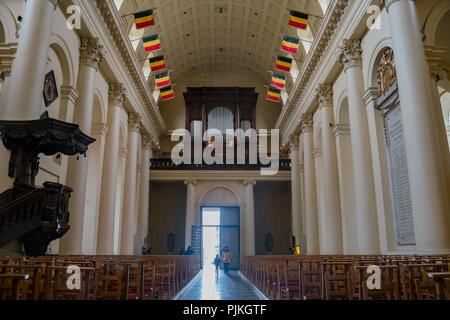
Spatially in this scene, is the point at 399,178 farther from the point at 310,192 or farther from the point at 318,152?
the point at 310,192

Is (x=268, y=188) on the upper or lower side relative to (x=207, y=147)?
lower

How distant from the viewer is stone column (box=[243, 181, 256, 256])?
21.0m

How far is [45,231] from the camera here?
6891 millimetres

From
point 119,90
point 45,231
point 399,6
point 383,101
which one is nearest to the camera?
point 45,231

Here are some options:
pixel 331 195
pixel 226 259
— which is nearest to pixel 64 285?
pixel 331 195

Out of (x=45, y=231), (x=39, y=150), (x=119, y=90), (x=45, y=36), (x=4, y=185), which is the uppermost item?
(x=119, y=90)

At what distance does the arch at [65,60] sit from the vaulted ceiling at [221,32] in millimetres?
4980

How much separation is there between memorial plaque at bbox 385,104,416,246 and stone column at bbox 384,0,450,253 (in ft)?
3.49

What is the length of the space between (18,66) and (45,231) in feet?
12.1

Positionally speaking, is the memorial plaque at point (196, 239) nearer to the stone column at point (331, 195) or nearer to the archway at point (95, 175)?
the archway at point (95, 175)

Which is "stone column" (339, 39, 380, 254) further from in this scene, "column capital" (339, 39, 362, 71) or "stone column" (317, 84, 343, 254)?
"stone column" (317, 84, 343, 254)
